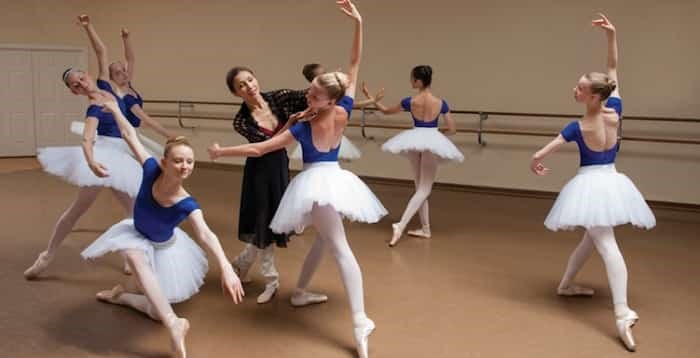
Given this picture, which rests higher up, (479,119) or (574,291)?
Answer: (479,119)

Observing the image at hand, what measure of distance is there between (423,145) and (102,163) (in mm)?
2258

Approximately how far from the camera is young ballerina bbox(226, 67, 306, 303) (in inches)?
129

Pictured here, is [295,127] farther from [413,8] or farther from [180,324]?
[413,8]

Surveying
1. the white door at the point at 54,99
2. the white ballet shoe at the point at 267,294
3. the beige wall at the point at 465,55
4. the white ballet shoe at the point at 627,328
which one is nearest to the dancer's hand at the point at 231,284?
the white ballet shoe at the point at 267,294

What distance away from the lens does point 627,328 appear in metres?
2.90

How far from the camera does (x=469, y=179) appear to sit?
23.6 ft

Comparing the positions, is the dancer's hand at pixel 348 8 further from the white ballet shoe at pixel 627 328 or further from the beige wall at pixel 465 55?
the beige wall at pixel 465 55

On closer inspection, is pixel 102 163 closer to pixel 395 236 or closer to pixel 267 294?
pixel 267 294

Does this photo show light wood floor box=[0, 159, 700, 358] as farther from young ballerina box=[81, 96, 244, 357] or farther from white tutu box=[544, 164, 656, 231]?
white tutu box=[544, 164, 656, 231]

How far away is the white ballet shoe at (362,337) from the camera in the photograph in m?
2.71

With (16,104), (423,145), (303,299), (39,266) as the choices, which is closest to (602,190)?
(303,299)

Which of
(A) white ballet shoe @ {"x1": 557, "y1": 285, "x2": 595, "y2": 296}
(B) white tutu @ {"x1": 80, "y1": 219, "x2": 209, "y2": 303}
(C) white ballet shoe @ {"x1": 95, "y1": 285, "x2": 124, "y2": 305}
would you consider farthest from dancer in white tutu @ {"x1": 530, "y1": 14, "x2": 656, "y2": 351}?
(C) white ballet shoe @ {"x1": 95, "y1": 285, "x2": 124, "y2": 305}

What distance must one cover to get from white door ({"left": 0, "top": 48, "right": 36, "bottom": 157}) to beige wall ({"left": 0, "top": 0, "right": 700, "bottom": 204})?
320 mm

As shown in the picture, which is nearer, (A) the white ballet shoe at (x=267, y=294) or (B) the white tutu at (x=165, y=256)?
(B) the white tutu at (x=165, y=256)
